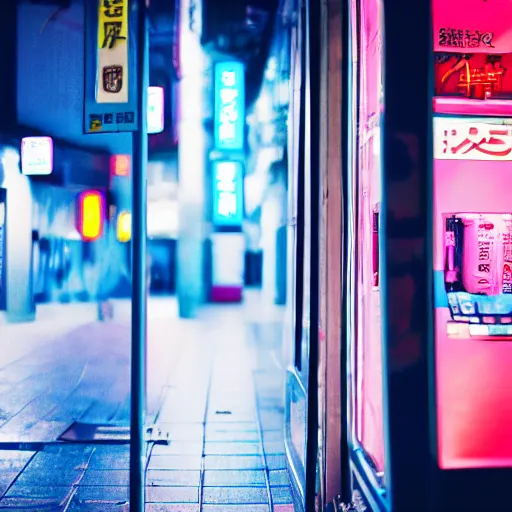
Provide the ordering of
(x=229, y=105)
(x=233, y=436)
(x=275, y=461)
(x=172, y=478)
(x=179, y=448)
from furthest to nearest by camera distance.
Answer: (x=229, y=105), (x=233, y=436), (x=179, y=448), (x=275, y=461), (x=172, y=478)

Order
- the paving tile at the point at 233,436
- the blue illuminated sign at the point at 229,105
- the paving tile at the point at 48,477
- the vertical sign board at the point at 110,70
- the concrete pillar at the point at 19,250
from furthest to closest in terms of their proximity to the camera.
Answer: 1. the blue illuminated sign at the point at 229,105
2. the concrete pillar at the point at 19,250
3. the paving tile at the point at 233,436
4. the paving tile at the point at 48,477
5. the vertical sign board at the point at 110,70

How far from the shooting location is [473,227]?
292 centimetres

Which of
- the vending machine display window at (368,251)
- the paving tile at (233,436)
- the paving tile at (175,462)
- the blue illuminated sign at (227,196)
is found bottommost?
the paving tile at (175,462)

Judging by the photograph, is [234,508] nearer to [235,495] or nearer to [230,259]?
[235,495]

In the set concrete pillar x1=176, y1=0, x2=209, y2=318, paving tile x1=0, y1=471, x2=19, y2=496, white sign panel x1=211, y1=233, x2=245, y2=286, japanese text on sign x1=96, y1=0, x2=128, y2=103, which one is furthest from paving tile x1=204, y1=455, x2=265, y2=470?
white sign panel x1=211, y1=233, x2=245, y2=286

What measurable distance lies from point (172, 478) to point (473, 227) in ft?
10.1

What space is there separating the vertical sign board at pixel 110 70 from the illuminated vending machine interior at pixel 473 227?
1.84 metres

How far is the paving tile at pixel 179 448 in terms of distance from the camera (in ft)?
15.2

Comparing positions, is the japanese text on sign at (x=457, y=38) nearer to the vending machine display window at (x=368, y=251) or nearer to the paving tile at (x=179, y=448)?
the vending machine display window at (x=368, y=251)

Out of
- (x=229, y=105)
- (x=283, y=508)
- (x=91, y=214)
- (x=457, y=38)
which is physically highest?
(x=229, y=105)

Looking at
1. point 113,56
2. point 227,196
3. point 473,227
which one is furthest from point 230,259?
point 473,227

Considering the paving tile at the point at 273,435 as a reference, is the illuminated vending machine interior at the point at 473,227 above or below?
above

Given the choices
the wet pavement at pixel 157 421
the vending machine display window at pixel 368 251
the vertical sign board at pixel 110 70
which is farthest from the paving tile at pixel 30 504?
the vertical sign board at pixel 110 70

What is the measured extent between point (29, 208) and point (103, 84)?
1067 cm
